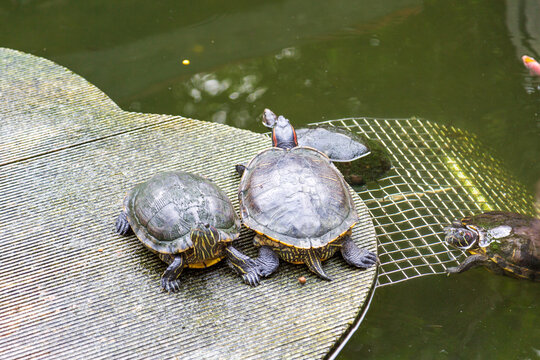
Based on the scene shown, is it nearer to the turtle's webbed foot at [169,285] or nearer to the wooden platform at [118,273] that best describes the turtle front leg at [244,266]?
the wooden platform at [118,273]

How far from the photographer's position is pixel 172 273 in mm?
2709

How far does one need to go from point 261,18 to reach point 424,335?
375 cm

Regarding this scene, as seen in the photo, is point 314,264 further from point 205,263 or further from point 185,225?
point 185,225

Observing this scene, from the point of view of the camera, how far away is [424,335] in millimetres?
3113

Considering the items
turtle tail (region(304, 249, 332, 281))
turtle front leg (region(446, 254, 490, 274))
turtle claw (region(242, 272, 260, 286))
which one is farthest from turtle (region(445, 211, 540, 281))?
turtle claw (region(242, 272, 260, 286))

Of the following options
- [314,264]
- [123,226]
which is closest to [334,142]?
[314,264]

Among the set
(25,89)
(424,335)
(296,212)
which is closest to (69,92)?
(25,89)

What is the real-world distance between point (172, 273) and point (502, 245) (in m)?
2.13

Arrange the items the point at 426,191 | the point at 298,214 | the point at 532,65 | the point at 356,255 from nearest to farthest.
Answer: the point at 298,214 < the point at 356,255 < the point at 426,191 < the point at 532,65

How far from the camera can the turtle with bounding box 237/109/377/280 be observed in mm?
2750

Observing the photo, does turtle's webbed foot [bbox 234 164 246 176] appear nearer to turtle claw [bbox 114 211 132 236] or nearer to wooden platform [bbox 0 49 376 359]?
wooden platform [bbox 0 49 376 359]

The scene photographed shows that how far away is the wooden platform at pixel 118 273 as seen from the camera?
2.56m

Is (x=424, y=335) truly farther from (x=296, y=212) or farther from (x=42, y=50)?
(x=42, y=50)

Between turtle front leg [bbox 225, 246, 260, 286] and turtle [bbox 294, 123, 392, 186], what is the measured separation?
1.39m
